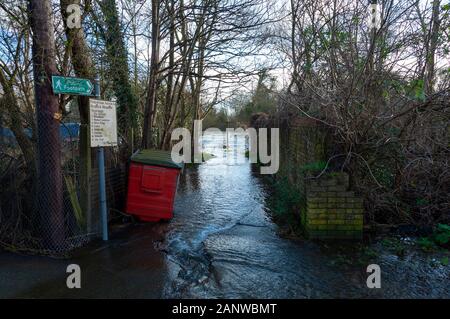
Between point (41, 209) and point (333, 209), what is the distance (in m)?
4.41

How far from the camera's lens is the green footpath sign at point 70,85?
14.6ft

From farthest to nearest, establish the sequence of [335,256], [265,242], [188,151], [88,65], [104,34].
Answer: [188,151] < [104,34] < [88,65] < [265,242] < [335,256]

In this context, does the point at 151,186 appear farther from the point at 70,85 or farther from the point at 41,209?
the point at 70,85

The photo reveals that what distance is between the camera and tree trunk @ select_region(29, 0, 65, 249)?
4461 mm

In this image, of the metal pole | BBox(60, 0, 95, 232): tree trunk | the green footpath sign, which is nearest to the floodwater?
the metal pole

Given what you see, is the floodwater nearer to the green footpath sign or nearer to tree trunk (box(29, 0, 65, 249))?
tree trunk (box(29, 0, 65, 249))

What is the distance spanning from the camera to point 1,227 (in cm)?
480

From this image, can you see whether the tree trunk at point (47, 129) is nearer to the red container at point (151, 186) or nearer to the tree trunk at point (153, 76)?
the red container at point (151, 186)

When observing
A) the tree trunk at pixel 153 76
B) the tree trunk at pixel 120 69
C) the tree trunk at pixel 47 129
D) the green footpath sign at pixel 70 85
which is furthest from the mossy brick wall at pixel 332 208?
the tree trunk at pixel 153 76

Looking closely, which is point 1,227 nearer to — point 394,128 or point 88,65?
point 88,65

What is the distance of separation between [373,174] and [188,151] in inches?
485

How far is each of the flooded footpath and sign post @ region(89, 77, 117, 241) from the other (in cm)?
82

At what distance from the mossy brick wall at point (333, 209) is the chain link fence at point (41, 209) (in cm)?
361
